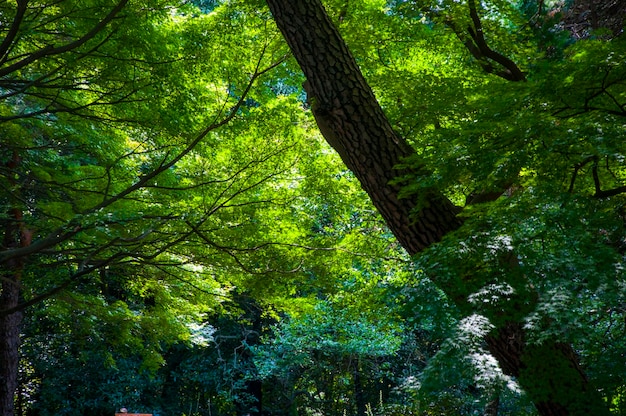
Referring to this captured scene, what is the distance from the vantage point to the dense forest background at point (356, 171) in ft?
8.23

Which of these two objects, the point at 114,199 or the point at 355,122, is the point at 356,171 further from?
the point at 114,199

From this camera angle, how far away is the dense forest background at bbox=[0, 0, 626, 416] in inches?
98.7

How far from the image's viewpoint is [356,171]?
3.83 metres

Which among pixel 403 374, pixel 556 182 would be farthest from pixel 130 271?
pixel 403 374

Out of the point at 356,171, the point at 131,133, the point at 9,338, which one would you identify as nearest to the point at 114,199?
the point at 131,133

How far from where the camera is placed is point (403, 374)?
11922 mm

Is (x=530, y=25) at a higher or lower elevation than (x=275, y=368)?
higher

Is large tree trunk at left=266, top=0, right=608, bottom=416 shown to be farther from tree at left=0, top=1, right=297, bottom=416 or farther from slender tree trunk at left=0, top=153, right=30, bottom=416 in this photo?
slender tree trunk at left=0, top=153, right=30, bottom=416

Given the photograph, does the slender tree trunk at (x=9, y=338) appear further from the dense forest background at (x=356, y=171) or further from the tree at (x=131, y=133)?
the tree at (x=131, y=133)

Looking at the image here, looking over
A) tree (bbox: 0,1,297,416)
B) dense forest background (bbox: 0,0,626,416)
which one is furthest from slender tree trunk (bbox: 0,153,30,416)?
tree (bbox: 0,1,297,416)

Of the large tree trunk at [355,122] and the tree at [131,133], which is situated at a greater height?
the tree at [131,133]

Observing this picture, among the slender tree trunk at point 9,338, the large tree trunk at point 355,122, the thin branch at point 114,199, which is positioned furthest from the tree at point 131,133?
the large tree trunk at point 355,122

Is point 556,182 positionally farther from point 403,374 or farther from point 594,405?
point 403,374

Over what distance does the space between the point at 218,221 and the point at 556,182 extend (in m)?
3.38
